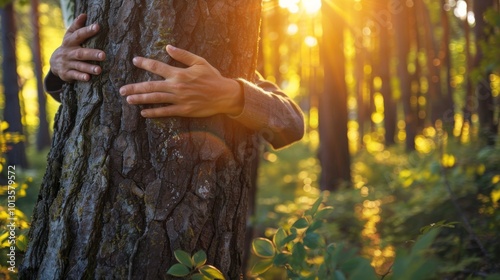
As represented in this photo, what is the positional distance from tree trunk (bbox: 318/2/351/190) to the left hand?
9.96 m

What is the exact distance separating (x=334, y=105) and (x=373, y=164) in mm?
4076

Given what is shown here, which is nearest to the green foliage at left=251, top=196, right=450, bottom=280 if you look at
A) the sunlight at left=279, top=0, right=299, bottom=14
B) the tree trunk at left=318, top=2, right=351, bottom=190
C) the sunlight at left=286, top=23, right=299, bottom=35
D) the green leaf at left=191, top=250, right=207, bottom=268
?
the green leaf at left=191, top=250, right=207, bottom=268

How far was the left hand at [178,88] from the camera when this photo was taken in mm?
2111

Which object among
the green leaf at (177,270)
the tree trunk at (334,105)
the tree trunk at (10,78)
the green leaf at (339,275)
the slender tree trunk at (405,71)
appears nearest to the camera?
the green leaf at (339,275)

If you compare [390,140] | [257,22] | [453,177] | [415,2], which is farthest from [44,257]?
[390,140]

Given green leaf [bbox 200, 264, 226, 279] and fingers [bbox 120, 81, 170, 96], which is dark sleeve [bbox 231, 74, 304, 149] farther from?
green leaf [bbox 200, 264, 226, 279]

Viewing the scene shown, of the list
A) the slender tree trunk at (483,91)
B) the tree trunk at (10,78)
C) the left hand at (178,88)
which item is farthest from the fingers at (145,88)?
the tree trunk at (10,78)

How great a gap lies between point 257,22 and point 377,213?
20.4 feet

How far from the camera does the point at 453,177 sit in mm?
6293

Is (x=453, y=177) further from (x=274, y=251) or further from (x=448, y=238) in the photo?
(x=274, y=251)

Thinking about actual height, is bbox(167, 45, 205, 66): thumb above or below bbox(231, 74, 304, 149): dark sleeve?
above

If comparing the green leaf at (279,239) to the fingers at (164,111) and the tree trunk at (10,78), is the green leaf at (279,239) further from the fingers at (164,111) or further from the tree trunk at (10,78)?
the tree trunk at (10,78)

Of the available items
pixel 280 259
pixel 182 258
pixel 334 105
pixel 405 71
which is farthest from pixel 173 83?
pixel 405 71

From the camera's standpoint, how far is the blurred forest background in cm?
241
